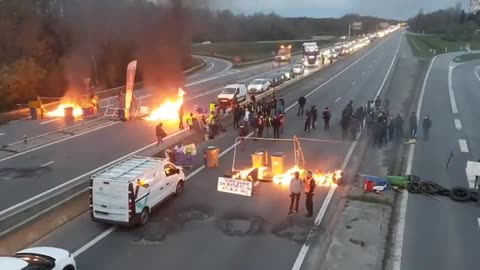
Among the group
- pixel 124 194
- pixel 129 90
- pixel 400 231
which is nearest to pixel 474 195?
pixel 400 231

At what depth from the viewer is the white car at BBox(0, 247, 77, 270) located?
8.42 meters

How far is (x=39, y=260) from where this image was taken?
8.98 metres

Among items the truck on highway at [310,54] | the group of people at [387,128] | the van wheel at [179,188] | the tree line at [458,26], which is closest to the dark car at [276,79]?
the truck on highway at [310,54]

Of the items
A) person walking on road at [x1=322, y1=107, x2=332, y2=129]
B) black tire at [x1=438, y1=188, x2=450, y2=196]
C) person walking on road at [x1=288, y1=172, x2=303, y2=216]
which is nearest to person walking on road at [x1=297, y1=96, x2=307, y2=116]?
person walking on road at [x1=322, y1=107, x2=332, y2=129]

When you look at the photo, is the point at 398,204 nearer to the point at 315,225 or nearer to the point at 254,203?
the point at 315,225

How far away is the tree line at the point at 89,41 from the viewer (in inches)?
1185

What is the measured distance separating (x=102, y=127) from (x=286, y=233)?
18011mm

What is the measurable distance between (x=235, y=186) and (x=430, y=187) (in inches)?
246

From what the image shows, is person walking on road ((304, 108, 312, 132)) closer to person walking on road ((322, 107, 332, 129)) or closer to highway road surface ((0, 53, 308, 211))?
person walking on road ((322, 107, 332, 129))

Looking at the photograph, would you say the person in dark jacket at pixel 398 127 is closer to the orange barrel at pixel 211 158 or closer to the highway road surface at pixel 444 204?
Result: the highway road surface at pixel 444 204

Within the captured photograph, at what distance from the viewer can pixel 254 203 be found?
14.9m

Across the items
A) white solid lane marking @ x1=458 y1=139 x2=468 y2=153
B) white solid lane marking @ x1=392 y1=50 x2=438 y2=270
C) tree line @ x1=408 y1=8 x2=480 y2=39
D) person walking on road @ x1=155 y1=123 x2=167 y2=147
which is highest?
tree line @ x1=408 y1=8 x2=480 y2=39

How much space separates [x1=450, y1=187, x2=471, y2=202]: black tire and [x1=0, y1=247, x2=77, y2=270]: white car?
1129 centimetres

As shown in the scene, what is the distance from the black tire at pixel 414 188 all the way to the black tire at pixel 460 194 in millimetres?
990
